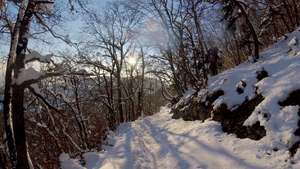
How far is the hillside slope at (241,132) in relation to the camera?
25.2ft

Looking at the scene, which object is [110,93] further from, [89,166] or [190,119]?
[89,166]

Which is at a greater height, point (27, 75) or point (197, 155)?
point (27, 75)

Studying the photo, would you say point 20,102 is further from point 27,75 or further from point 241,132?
point 241,132

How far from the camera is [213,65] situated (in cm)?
2053

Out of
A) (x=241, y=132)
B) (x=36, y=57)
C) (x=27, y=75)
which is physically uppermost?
(x=36, y=57)

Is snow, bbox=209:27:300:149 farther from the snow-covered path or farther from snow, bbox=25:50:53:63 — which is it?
snow, bbox=25:50:53:63

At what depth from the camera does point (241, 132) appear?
9656mm

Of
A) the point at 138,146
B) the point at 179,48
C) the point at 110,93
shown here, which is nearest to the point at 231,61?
the point at 179,48

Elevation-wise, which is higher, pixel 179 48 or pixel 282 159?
pixel 179 48

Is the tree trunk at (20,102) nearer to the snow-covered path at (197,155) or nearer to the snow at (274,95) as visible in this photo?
the snow-covered path at (197,155)

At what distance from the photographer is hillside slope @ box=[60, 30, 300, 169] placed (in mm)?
7668

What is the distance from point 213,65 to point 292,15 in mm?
4952

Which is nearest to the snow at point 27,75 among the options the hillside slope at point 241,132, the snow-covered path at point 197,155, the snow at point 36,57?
the snow at point 36,57

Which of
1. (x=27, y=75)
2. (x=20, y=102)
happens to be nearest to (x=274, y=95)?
(x=27, y=75)
